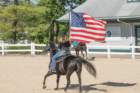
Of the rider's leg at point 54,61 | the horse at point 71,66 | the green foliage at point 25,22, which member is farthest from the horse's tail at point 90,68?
the green foliage at point 25,22

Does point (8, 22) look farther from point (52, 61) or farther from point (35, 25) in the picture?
point (52, 61)

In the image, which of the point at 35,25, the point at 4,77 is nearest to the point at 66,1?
the point at 35,25

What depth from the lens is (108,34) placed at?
→ 113 feet

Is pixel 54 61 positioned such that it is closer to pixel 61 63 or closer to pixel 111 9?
pixel 61 63

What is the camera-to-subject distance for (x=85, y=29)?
40.6ft

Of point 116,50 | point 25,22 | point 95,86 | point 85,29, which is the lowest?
point 116,50

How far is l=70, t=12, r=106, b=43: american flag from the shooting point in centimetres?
1228

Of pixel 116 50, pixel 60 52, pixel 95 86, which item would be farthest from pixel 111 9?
pixel 60 52

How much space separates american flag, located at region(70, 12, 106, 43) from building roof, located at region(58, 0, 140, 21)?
1965cm

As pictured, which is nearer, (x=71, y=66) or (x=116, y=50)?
(x=71, y=66)

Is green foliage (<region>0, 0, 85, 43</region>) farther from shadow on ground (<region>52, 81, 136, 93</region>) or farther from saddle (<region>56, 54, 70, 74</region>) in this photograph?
saddle (<region>56, 54, 70, 74</region>)

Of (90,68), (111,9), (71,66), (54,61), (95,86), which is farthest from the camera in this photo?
(111,9)

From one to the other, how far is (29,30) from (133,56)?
55.7 ft

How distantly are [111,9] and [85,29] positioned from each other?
2358 cm
